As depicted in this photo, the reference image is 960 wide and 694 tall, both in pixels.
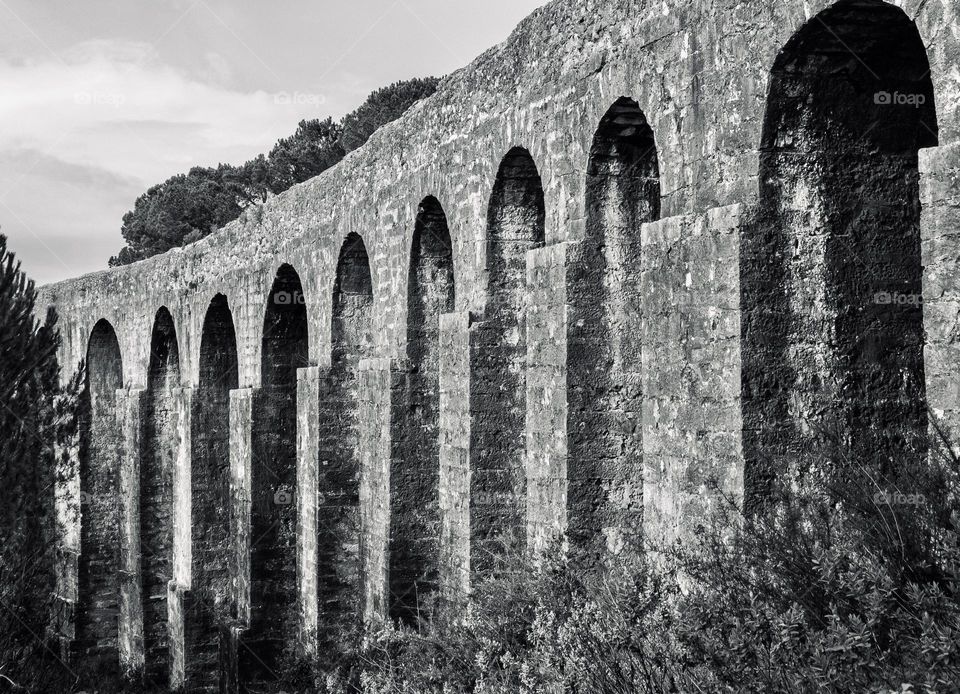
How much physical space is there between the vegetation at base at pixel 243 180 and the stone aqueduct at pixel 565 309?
674 inches

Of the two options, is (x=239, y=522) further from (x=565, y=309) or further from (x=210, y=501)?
(x=565, y=309)

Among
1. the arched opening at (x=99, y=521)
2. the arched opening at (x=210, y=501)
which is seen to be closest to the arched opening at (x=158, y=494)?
the arched opening at (x=99, y=521)

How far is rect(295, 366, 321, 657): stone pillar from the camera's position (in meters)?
12.2

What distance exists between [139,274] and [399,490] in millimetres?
9898

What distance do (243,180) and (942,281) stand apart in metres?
38.6

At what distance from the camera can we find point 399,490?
413 inches

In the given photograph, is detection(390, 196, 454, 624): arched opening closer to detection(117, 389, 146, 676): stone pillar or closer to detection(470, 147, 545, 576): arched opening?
detection(470, 147, 545, 576): arched opening

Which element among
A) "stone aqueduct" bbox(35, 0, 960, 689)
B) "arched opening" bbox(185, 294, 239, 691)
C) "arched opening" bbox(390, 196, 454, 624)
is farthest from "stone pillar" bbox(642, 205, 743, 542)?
"arched opening" bbox(185, 294, 239, 691)

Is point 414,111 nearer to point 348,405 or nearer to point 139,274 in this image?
point 348,405

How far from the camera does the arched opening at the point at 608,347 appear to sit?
748 centimetres

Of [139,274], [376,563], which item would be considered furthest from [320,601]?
[139,274]

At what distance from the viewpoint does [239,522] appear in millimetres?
14258

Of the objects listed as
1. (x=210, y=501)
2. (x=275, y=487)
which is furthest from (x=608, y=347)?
(x=210, y=501)

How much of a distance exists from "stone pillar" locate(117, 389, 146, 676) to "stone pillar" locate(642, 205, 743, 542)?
13360mm
